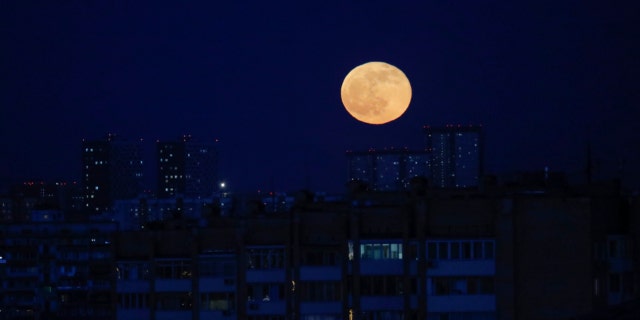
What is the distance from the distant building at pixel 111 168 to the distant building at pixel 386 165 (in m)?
67.9

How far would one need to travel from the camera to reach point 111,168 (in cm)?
16212

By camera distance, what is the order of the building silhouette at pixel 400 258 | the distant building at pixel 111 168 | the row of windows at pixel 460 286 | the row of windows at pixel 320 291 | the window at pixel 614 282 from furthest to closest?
the distant building at pixel 111 168
the row of windows at pixel 320 291
the row of windows at pixel 460 286
the window at pixel 614 282
the building silhouette at pixel 400 258

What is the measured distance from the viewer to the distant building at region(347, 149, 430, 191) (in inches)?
3629

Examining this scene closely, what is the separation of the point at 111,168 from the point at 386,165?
73724 mm

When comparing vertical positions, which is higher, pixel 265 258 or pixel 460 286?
pixel 265 258

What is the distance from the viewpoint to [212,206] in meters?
45.9

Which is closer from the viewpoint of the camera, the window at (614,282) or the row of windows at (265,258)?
the window at (614,282)

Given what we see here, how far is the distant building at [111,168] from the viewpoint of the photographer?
6324 inches

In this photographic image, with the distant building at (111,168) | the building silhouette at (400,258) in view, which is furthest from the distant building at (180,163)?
the building silhouette at (400,258)

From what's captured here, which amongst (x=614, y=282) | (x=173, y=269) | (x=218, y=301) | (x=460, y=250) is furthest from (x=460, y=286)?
(x=173, y=269)

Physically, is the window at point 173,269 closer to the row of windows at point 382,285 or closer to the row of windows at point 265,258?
the row of windows at point 265,258

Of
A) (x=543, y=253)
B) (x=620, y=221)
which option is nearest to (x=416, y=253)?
(x=543, y=253)

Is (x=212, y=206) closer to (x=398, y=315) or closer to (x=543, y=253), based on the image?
(x=398, y=315)

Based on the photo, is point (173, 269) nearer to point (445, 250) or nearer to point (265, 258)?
point (265, 258)
